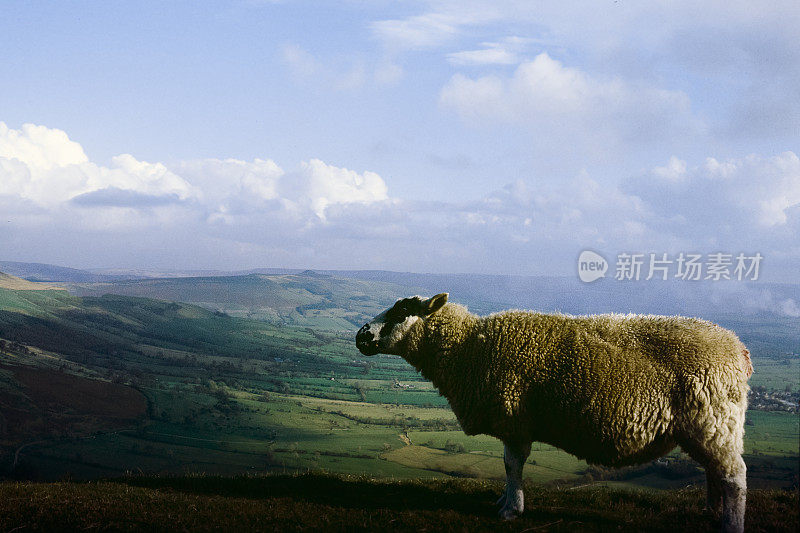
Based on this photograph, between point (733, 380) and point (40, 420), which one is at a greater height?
point (733, 380)

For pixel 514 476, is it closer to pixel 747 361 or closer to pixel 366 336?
pixel 366 336

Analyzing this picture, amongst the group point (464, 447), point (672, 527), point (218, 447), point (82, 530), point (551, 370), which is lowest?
point (218, 447)

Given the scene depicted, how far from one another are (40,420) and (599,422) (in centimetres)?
7749

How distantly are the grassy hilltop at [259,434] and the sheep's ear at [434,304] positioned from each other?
408cm

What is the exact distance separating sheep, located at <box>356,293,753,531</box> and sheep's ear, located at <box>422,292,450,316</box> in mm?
897

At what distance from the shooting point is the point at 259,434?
82.1m

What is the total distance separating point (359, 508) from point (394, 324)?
3.91 metres

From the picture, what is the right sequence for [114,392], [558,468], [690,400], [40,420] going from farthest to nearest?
[114,392], [40,420], [558,468], [690,400]

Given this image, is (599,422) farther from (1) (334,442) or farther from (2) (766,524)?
(1) (334,442)

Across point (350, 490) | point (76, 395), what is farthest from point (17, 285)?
point (350, 490)

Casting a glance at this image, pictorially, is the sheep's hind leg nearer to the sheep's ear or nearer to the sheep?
the sheep

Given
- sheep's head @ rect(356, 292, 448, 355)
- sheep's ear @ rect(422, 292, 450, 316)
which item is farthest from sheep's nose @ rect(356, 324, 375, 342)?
sheep's ear @ rect(422, 292, 450, 316)

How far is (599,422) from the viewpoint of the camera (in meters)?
10.4

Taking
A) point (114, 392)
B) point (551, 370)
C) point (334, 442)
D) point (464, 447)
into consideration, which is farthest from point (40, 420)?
point (551, 370)
